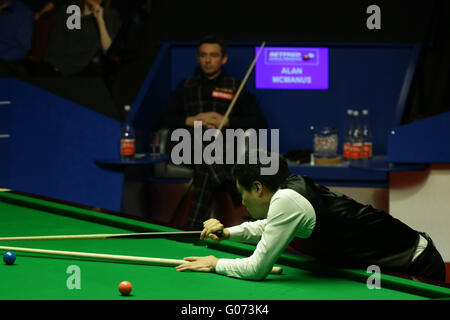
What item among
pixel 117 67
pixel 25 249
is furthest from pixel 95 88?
pixel 25 249

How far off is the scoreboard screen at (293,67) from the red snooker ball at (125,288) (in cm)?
366

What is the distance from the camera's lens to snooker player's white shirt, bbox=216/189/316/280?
231cm

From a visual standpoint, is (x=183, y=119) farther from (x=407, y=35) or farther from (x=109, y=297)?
(x=109, y=297)

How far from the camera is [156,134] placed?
5.39m

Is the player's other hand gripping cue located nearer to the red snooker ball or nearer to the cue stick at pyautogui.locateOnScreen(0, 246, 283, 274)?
the cue stick at pyautogui.locateOnScreen(0, 246, 283, 274)

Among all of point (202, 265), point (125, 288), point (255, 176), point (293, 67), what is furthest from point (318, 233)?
point (293, 67)

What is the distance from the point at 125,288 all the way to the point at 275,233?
49 cm

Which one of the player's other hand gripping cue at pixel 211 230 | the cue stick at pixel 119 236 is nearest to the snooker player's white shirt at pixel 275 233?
the player's other hand gripping cue at pixel 211 230

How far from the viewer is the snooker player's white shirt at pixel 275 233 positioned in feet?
7.58

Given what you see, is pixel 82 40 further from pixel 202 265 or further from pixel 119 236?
pixel 202 265

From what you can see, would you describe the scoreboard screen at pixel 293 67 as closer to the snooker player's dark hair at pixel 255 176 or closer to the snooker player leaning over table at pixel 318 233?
the snooker player leaning over table at pixel 318 233

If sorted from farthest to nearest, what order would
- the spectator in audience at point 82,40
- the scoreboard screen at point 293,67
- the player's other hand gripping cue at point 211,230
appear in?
the spectator in audience at point 82,40
the scoreboard screen at point 293,67
the player's other hand gripping cue at point 211,230

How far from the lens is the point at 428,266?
2.55m
